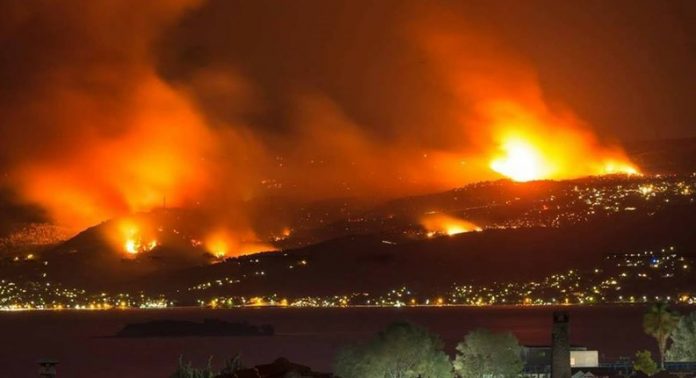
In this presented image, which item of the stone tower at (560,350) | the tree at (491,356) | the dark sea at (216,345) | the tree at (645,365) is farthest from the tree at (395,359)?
the dark sea at (216,345)

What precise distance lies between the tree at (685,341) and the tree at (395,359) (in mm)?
18019

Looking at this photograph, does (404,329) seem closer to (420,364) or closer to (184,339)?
(420,364)

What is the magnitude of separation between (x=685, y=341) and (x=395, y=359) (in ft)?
67.8

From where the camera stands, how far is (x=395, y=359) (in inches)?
2527

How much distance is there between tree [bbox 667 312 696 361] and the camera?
7612cm

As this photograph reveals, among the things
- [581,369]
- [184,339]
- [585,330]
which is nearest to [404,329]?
[581,369]

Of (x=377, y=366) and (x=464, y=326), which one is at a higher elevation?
(x=464, y=326)

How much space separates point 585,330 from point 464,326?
930 inches

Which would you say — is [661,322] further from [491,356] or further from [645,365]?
[491,356]

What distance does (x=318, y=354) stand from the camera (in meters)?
130

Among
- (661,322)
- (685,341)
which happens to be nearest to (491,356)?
(685,341)

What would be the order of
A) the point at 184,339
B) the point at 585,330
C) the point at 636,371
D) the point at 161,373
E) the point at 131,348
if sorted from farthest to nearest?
the point at 184,339
the point at 585,330
the point at 131,348
the point at 161,373
the point at 636,371

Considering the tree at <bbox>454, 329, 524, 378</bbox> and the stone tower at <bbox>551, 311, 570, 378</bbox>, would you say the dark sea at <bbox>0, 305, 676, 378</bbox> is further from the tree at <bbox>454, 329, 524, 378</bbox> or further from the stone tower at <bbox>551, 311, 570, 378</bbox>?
the stone tower at <bbox>551, 311, 570, 378</bbox>

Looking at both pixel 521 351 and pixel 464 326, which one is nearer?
pixel 521 351
